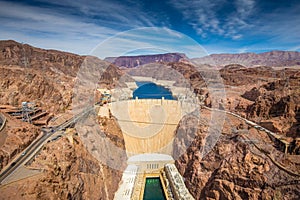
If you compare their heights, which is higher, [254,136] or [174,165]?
[254,136]

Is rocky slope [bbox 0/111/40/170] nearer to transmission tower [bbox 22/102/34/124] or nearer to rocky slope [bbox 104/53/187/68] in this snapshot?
transmission tower [bbox 22/102/34/124]

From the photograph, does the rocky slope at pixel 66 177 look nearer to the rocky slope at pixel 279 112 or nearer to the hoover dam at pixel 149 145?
the hoover dam at pixel 149 145

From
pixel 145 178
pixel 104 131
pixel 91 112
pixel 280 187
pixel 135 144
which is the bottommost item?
pixel 145 178

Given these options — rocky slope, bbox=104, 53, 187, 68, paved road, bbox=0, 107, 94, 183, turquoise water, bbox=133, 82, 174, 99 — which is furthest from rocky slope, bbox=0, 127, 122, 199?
turquoise water, bbox=133, 82, 174, 99

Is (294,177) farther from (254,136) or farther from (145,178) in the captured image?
(145,178)

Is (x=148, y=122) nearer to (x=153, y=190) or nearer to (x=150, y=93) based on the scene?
(x=153, y=190)

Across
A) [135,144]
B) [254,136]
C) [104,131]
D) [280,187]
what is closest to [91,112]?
[104,131]
